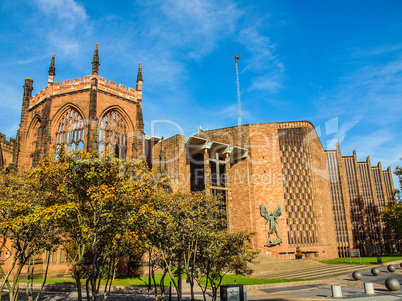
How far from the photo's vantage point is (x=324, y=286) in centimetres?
2212

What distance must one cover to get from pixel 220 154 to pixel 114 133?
1762cm

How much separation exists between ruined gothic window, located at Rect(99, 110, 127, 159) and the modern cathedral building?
0.11 m

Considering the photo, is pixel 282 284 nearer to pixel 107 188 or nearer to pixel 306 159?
pixel 107 188

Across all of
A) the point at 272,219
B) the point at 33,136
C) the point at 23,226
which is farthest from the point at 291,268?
the point at 33,136

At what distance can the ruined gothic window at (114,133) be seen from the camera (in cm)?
3456

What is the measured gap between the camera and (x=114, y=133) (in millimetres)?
35375

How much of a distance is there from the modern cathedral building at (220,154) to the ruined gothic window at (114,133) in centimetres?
11

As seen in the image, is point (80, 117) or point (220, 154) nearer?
point (80, 117)

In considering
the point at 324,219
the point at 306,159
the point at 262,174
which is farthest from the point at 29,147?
the point at 324,219

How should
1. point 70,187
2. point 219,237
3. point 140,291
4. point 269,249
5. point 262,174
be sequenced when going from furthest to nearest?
1. point 262,174
2. point 269,249
3. point 140,291
4. point 219,237
5. point 70,187

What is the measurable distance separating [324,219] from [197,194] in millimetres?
47592

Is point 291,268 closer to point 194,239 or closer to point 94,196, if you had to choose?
point 194,239

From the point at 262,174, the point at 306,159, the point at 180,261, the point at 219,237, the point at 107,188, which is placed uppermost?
the point at 306,159

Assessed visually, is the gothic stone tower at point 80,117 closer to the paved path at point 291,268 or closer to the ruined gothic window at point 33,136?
the ruined gothic window at point 33,136
